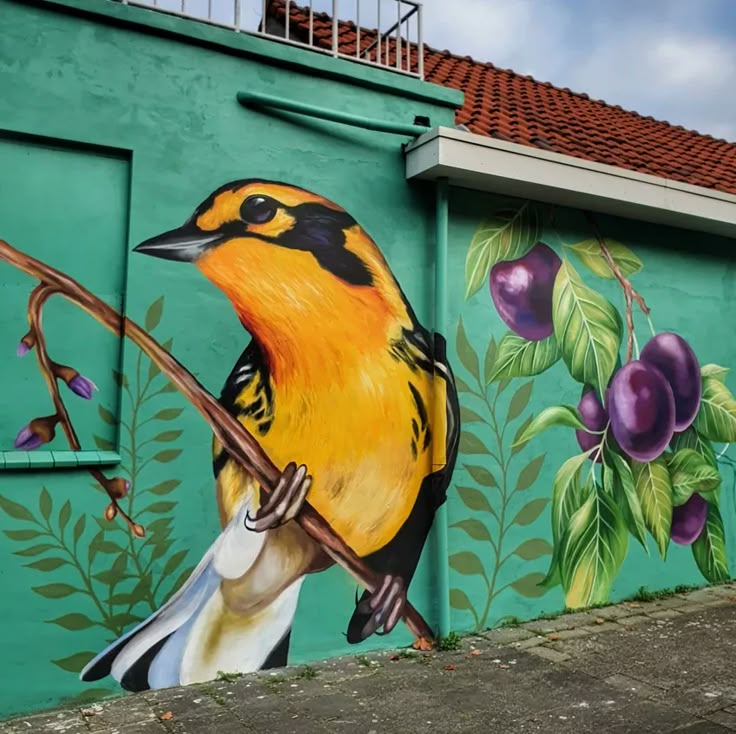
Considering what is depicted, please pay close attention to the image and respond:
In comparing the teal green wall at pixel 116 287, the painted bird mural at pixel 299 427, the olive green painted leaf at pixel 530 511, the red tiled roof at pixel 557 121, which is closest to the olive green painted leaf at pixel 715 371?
the red tiled roof at pixel 557 121

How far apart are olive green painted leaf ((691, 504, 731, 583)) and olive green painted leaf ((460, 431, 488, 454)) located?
2.55m

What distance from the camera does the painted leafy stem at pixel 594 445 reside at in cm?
543

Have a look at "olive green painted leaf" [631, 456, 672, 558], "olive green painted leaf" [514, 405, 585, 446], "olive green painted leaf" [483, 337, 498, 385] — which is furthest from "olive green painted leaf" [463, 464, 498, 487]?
"olive green painted leaf" [631, 456, 672, 558]

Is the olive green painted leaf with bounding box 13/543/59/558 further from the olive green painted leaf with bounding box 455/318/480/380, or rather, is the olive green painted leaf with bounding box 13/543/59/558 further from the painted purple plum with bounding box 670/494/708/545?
the painted purple plum with bounding box 670/494/708/545

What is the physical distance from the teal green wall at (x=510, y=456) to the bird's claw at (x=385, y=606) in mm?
435

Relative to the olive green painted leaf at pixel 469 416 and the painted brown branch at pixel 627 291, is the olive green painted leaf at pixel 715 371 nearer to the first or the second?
the painted brown branch at pixel 627 291

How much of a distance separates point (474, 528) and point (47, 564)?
112 inches

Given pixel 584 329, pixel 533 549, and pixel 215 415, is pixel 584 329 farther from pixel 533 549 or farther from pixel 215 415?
pixel 215 415

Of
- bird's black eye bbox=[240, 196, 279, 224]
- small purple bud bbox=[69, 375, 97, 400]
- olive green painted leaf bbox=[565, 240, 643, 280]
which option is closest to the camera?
small purple bud bbox=[69, 375, 97, 400]

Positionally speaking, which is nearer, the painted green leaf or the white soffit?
the white soffit

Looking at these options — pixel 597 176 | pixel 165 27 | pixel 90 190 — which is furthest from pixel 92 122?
pixel 597 176

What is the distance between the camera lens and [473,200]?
17.3 feet

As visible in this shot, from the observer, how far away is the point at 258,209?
14.9ft

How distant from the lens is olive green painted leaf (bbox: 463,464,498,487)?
5117mm
